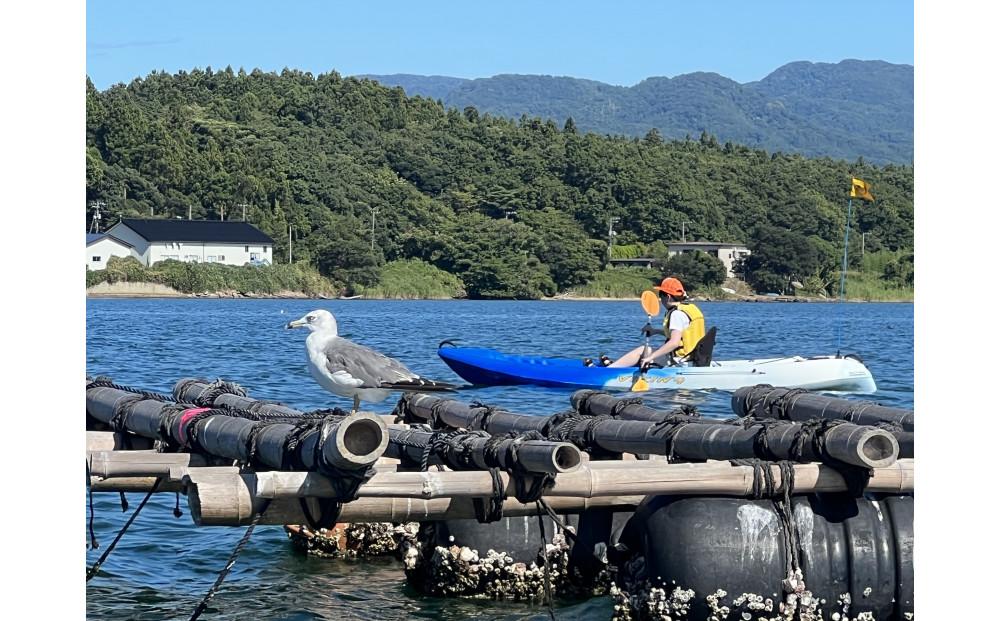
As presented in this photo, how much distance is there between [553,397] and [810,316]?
204 feet

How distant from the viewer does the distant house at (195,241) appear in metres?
100

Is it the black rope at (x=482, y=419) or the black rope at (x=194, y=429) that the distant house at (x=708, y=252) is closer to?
the black rope at (x=482, y=419)

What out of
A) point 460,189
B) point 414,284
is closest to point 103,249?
point 414,284

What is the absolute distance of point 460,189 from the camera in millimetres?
124938

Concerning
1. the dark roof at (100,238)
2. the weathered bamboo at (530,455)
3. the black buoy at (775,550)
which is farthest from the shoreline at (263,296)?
the black buoy at (775,550)

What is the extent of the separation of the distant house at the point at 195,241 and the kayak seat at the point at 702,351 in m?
85.0

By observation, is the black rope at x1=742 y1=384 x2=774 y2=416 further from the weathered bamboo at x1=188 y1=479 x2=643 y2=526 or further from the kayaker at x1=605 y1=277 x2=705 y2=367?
the kayaker at x1=605 y1=277 x2=705 y2=367

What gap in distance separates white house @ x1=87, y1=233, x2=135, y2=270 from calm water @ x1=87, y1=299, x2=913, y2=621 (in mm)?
9161

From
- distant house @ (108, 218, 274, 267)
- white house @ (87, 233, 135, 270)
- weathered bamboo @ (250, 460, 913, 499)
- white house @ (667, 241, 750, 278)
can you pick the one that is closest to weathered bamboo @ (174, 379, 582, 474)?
weathered bamboo @ (250, 460, 913, 499)

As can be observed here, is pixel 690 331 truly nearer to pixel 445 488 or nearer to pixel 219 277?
pixel 445 488

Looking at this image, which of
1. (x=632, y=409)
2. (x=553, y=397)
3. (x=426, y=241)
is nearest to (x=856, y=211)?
(x=426, y=241)

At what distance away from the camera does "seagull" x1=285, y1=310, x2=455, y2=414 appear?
9.06m

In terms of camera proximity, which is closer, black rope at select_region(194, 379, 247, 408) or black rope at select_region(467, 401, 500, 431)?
black rope at select_region(467, 401, 500, 431)
